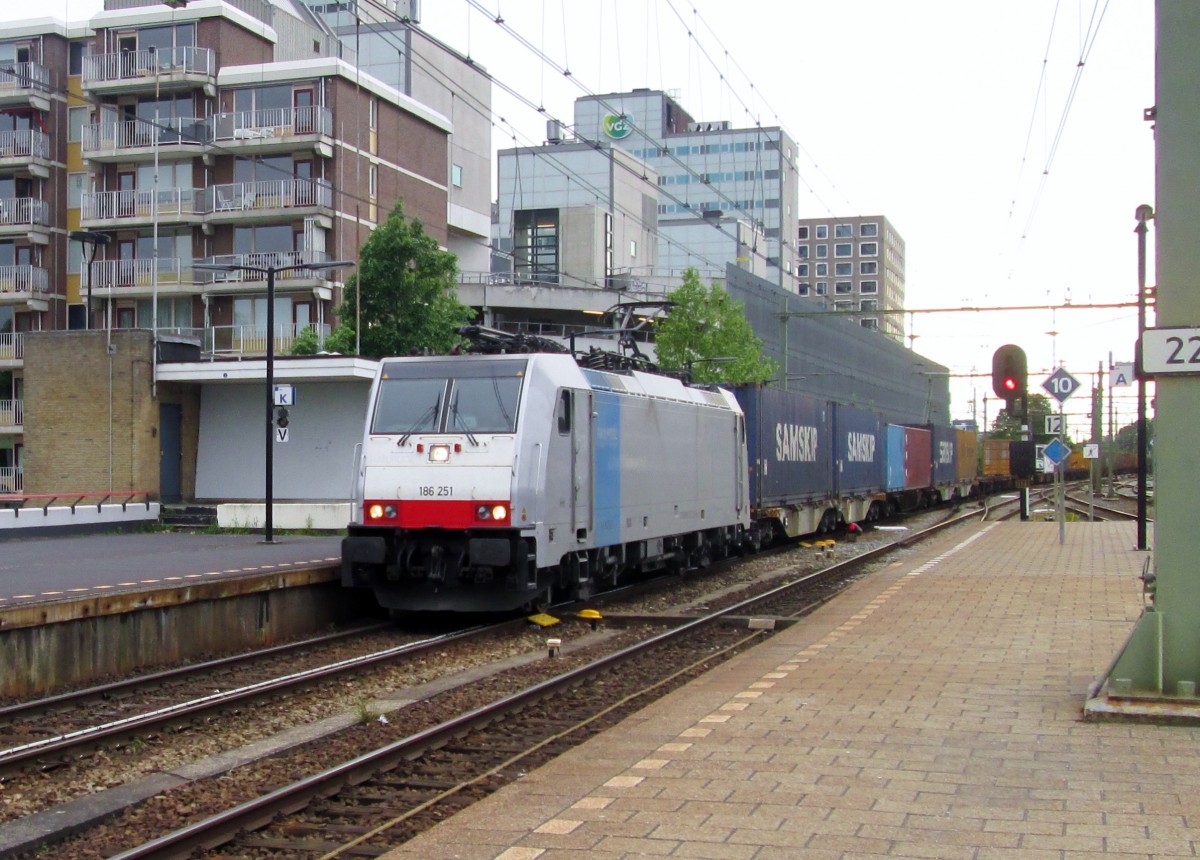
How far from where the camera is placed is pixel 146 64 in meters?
47.2

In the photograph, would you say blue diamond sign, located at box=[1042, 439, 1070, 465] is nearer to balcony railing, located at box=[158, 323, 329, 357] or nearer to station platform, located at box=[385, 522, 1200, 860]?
station platform, located at box=[385, 522, 1200, 860]

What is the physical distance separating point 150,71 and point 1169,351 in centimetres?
4463

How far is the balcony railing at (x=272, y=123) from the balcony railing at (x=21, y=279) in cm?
854

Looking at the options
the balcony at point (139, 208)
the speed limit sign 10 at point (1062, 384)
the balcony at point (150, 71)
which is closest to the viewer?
Answer: the speed limit sign 10 at point (1062, 384)

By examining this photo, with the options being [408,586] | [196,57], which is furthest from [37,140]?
[408,586]

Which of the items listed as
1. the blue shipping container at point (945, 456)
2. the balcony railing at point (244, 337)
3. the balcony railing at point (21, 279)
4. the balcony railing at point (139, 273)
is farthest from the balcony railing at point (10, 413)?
the blue shipping container at point (945, 456)

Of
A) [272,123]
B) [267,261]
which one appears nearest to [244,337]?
[267,261]

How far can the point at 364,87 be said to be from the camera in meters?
46.4

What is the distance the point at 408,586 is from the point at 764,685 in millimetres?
5921

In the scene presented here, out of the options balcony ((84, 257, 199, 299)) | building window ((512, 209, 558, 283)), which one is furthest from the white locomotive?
building window ((512, 209, 558, 283))

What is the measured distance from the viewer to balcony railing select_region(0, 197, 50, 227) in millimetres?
48938

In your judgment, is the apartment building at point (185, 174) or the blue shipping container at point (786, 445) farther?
the apartment building at point (185, 174)

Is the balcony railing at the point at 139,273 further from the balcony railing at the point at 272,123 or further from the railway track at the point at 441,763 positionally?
the railway track at the point at 441,763

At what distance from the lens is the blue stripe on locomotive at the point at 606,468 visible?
16.5 metres
